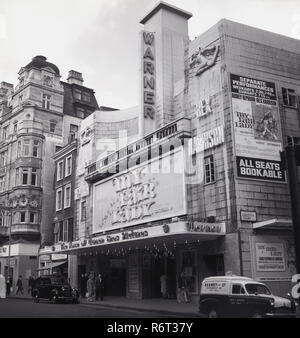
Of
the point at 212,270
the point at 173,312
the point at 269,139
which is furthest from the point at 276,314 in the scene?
the point at 269,139

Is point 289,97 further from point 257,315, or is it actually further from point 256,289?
point 257,315

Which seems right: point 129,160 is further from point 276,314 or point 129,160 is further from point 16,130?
point 16,130

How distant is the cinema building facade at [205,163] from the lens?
24.8 metres

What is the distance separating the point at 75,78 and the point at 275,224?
4326cm

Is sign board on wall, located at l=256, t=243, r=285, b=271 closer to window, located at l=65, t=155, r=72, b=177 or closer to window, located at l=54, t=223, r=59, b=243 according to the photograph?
window, located at l=65, t=155, r=72, b=177

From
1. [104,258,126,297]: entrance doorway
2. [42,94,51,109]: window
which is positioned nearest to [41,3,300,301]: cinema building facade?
[104,258,126,297]: entrance doorway

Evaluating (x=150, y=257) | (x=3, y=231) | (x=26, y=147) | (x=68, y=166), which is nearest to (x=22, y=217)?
(x=3, y=231)

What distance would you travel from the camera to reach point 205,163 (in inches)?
1074

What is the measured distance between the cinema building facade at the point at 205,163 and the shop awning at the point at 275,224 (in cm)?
8

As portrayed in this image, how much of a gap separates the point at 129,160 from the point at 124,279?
10.2 meters

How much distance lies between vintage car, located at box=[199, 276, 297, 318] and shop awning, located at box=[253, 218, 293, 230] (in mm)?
6827

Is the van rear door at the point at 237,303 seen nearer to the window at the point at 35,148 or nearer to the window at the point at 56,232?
the window at the point at 56,232

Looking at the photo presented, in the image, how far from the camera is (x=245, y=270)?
2369 cm

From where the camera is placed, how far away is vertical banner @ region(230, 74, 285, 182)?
25.5 metres
